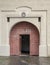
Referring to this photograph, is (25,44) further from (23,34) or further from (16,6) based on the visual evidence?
(16,6)

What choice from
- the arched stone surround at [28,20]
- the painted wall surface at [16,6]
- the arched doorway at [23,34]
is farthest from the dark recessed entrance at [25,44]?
the painted wall surface at [16,6]

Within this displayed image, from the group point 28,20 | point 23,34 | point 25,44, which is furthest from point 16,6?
point 25,44

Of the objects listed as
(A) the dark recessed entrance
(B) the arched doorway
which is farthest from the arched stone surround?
(A) the dark recessed entrance

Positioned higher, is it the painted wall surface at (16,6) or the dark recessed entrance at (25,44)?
the painted wall surface at (16,6)

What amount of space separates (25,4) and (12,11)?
142 cm

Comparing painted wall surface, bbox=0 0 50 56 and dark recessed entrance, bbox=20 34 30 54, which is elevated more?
painted wall surface, bbox=0 0 50 56

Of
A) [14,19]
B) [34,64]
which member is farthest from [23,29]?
[34,64]

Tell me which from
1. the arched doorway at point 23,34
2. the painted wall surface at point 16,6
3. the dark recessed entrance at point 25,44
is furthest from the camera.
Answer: the dark recessed entrance at point 25,44

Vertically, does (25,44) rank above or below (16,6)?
below

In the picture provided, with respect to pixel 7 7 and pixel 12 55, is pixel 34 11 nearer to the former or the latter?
pixel 7 7

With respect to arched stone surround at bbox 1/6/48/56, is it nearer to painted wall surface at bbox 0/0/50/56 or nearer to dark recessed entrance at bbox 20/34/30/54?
painted wall surface at bbox 0/0/50/56

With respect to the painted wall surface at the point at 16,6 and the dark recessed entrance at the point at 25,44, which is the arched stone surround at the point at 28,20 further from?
the dark recessed entrance at the point at 25,44

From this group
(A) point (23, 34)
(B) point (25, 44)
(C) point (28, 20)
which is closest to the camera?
(C) point (28, 20)

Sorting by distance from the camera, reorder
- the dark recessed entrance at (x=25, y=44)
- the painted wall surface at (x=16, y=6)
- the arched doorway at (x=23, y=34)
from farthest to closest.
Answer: the dark recessed entrance at (x=25, y=44) → the arched doorway at (x=23, y=34) → the painted wall surface at (x=16, y=6)
